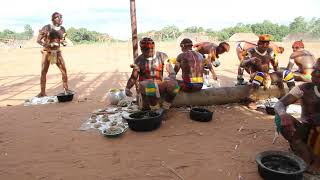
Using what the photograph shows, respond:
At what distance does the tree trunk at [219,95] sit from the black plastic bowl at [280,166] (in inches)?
118

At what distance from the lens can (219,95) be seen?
261 inches

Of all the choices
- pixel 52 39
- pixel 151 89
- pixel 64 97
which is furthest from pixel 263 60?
pixel 52 39

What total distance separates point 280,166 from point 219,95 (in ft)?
10.5

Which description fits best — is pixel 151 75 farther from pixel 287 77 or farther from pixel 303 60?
pixel 303 60

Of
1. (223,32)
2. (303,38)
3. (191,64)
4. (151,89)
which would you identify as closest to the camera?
(151,89)

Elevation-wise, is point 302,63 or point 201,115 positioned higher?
point 302,63

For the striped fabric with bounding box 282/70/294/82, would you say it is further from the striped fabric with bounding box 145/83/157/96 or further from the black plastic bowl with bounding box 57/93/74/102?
the black plastic bowl with bounding box 57/93/74/102

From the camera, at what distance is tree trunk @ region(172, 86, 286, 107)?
6.43 metres

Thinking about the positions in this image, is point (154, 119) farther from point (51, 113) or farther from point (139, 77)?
point (51, 113)

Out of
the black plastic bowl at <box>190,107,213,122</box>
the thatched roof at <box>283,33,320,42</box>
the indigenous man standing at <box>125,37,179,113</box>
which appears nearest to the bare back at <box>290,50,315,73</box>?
the black plastic bowl at <box>190,107,213,122</box>

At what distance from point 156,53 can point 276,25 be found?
60561 mm

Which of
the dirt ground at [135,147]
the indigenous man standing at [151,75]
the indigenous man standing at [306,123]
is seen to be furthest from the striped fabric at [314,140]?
the indigenous man standing at [151,75]

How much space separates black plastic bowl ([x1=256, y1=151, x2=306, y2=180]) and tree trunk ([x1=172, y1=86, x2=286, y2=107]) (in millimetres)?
3003

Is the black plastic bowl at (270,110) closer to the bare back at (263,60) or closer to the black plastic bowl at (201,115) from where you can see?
the bare back at (263,60)
